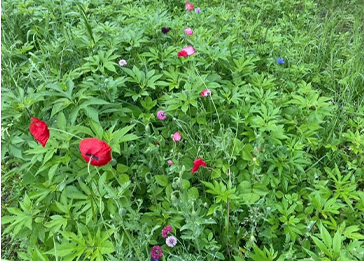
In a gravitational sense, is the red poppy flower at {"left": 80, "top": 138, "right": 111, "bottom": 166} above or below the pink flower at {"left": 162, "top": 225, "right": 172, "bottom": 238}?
above

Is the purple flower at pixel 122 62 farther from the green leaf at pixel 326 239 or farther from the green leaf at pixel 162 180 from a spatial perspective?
the green leaf at pixel 326 239

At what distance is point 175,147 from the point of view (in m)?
1.57

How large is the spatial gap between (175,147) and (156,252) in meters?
0.49

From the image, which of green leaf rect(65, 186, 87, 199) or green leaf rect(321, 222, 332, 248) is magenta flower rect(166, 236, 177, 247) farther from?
green leaf rect(321, 222, 332, 248)

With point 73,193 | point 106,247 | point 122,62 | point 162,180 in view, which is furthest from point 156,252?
point 122,62

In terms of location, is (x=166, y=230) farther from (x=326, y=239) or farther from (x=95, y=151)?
(x=326, y=239)

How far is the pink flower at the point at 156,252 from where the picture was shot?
1321mm

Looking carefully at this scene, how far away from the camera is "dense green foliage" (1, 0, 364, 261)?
1351 millimetres

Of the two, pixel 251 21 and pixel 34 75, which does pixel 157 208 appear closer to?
pixel 34 75

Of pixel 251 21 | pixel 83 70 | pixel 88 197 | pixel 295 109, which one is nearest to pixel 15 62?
pixel 83 70

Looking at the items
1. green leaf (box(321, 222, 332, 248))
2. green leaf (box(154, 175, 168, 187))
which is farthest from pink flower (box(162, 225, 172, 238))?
green leaf (box(321, 222, 332, 248))

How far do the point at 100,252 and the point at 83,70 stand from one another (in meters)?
1.09

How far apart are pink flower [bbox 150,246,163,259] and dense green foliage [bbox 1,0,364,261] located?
0.06 m

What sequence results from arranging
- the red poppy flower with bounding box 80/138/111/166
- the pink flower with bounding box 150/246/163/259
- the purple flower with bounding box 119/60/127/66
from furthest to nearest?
the purple flower with bounding box 119/60/127/66 < the pink flower with bounding box 150/246/163/259 < the red poppy flower with bounding box 80/138/111/166
